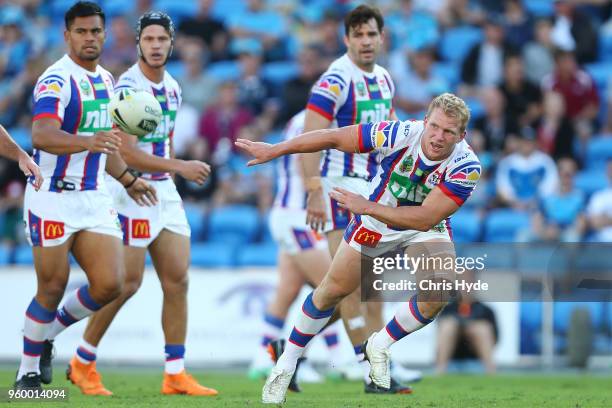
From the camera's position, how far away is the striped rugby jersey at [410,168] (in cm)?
845

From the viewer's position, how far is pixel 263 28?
19484 mm

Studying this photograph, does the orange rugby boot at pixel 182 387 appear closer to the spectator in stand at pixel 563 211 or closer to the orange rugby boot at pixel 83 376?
the orange rugby boot at pixel 83 376

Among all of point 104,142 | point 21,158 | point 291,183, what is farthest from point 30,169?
point 291,183

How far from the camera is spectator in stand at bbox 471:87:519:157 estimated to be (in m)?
17.0

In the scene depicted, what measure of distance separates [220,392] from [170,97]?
2571mm

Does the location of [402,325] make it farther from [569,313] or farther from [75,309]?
[569,313]

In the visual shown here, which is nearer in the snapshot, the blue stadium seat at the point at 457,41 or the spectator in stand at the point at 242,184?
the spectator in stand at the point at 242,184

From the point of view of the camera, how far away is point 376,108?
34.2 ft

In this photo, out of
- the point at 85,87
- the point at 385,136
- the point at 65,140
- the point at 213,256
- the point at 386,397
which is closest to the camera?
the point at 385,136

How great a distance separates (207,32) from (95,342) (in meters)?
10.5

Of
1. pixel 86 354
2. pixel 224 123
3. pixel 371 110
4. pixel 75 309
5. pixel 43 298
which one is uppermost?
pixel 224 123

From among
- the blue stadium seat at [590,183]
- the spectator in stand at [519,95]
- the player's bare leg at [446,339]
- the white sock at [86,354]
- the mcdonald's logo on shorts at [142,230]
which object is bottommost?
the player's bare leg at [446,339]

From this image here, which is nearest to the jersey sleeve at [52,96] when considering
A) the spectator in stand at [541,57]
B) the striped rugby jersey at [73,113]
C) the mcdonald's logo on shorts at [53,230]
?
the striped rugby jersey at [73,113]

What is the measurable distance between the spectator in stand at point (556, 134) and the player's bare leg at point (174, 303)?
322 inches
